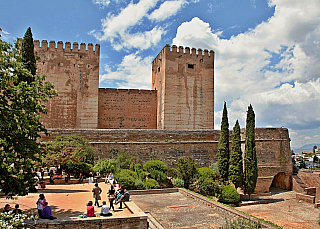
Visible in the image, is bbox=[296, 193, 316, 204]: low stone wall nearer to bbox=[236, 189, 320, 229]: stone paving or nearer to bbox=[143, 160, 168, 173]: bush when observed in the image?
bbox=[236, 189, 320, 229]: stone paving

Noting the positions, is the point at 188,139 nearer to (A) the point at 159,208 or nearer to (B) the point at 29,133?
(A) the point at 159,208

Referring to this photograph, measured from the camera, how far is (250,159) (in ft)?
52.5

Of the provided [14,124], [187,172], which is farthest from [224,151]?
[14,124]

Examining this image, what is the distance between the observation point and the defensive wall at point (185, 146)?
16078 millimetres

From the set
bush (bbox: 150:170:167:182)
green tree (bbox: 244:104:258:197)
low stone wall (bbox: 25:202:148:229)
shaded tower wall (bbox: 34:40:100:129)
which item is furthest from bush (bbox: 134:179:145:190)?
shaded tower wall (bbox: 34:40:100:129)

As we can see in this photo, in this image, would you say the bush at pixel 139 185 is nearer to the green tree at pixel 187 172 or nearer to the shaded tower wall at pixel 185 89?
the green tree at pixel 187 172

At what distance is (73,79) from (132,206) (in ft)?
41.6

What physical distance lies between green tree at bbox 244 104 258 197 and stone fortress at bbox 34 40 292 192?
6.20ft

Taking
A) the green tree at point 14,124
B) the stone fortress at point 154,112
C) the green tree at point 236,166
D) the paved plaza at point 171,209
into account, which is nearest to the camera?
the green tree at point 14,124

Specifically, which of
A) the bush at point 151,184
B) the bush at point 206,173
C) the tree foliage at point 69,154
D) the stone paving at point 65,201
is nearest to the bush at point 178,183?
the bush at point 206,173

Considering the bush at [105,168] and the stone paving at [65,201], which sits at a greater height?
the bush at [105,168]

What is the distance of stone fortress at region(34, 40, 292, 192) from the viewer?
16.8 metres

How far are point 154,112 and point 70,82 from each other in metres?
6.31

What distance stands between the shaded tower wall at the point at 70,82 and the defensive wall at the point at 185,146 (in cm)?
262
